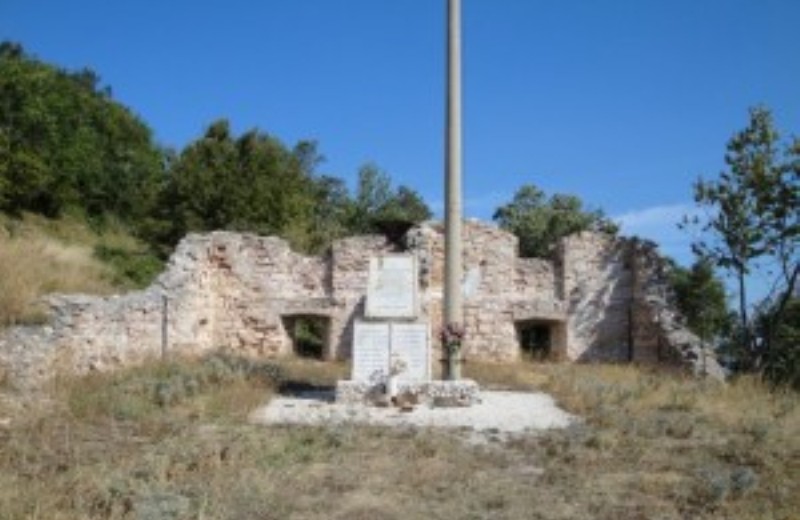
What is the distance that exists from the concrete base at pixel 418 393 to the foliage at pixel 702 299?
11691 millimetres

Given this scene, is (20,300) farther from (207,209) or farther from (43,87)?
Answer: (43,87)

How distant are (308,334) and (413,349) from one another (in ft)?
37.7

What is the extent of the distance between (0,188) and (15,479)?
22.1 meters

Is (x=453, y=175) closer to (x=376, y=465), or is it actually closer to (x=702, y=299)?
(x=376, y=465)

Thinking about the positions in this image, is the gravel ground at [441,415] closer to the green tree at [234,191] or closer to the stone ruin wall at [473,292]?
the stone ruin wall at [473,292]

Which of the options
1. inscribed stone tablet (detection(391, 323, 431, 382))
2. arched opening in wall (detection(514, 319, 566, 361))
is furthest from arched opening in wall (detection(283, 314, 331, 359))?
inscribed stone tablet (detection(391, 323, 431, 382))

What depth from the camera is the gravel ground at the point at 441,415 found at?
38.0ft

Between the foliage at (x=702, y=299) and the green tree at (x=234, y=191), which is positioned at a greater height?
the green tree at (x=234, y=191)

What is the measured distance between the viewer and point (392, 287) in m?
14.6

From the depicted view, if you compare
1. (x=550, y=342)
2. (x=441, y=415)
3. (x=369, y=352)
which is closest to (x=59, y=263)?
(x=369, y=352)

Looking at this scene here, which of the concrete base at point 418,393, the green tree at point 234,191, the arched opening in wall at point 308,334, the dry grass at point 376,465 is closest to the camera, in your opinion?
the dry grass at point 376,465

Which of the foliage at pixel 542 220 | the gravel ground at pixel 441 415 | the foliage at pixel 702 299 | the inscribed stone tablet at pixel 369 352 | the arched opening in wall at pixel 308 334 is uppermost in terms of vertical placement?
the foliage at pixel 542 220

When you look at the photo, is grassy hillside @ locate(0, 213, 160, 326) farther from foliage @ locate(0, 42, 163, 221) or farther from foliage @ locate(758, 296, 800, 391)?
foliage @ locate(758, 296, 800, 391)

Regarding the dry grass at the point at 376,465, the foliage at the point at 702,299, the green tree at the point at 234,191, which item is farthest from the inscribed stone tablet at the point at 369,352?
the green tree at the point at 234,191
